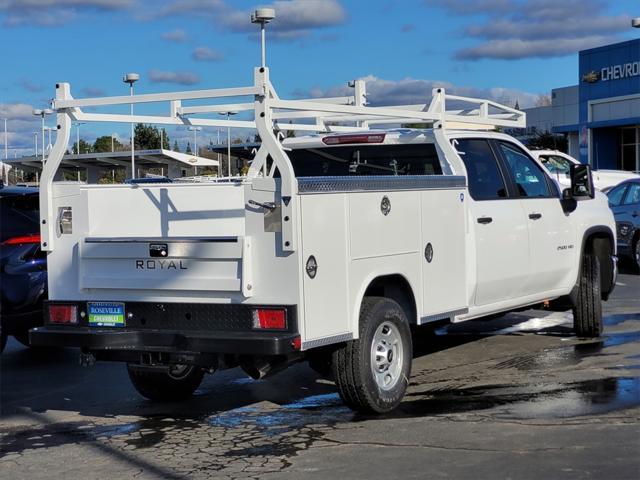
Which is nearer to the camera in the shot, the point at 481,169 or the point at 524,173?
the point at 481,169

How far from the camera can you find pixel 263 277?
624cm

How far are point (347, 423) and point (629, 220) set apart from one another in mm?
11772

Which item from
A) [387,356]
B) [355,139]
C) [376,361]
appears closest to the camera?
[376,361]

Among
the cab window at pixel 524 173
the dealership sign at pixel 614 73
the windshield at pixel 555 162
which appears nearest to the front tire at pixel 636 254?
the windshield at pixel 555 162

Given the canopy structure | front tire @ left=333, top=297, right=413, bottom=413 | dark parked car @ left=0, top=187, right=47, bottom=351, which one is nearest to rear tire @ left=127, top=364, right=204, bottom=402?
front tire @ left=333, top=297, right=413, bottom=413

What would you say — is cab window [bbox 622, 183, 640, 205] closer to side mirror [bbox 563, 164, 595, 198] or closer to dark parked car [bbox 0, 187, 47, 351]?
side mirror [bbox 563, 164, 595, 198]

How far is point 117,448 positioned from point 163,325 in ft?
2.86

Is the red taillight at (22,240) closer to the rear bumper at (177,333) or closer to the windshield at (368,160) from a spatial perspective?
the rear bumper at (177,333)

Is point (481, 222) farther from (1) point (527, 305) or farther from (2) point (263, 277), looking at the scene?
(2) point (263, 277)

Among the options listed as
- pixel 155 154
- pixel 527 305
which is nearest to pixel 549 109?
pixel 155 154

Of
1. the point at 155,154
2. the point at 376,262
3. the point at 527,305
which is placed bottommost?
the point at 527,305

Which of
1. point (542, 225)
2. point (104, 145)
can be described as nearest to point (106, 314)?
point (542, 225)

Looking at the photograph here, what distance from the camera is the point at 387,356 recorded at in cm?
704

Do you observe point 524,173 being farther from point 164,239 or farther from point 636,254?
point 636,254
